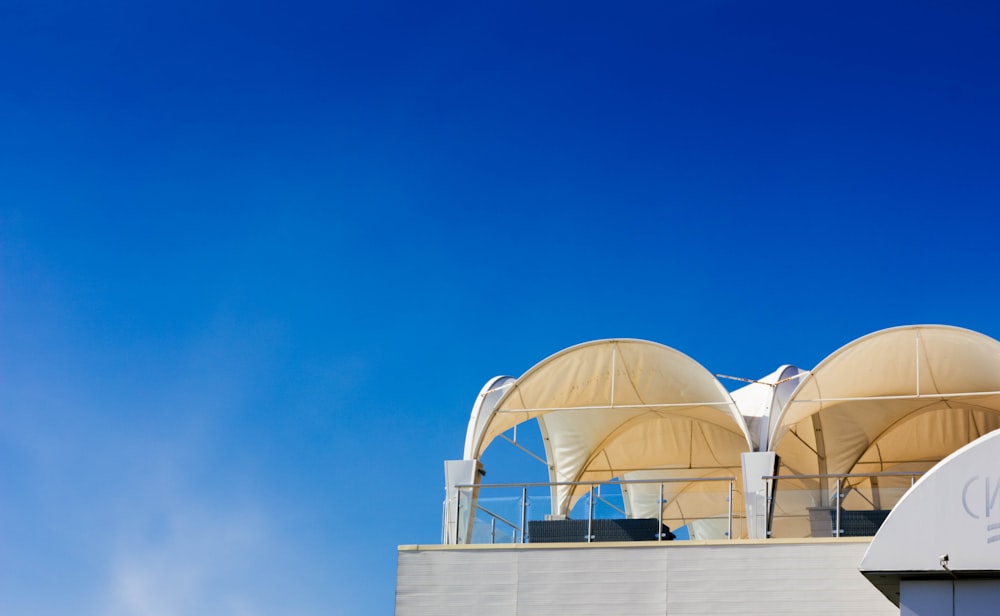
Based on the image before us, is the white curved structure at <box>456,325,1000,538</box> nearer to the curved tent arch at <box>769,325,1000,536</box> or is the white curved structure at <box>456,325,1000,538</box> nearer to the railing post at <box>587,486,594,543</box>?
the curved tent arch at <box>769,325,1000,536</box>

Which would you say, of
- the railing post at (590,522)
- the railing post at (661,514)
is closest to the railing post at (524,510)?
the railing post at (590,522)

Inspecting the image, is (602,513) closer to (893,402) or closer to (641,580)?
(641,580)

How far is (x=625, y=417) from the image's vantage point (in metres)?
27.9

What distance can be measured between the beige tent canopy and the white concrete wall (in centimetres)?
130

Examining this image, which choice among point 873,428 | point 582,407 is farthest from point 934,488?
point 873,428

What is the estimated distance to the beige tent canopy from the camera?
23188 millimetres

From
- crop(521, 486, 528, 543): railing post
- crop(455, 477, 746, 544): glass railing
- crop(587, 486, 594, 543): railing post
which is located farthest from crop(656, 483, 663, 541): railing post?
crop(521, 486, 528, 543): railing post

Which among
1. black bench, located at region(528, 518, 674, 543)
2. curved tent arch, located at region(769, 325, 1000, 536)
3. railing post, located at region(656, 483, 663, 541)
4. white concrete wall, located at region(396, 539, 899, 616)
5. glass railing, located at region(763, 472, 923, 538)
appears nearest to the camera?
white concrete wall, located at region(396, 539, 899, 616)

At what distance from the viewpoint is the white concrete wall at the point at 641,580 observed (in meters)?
18.9

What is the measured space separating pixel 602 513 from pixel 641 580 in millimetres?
1401

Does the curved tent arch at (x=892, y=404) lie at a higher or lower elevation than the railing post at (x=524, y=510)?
higher

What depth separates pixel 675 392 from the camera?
24203mm

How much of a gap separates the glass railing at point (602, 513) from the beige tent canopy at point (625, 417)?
0.11 m

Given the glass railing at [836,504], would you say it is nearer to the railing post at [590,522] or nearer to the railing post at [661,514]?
the railing post at [661,514]
